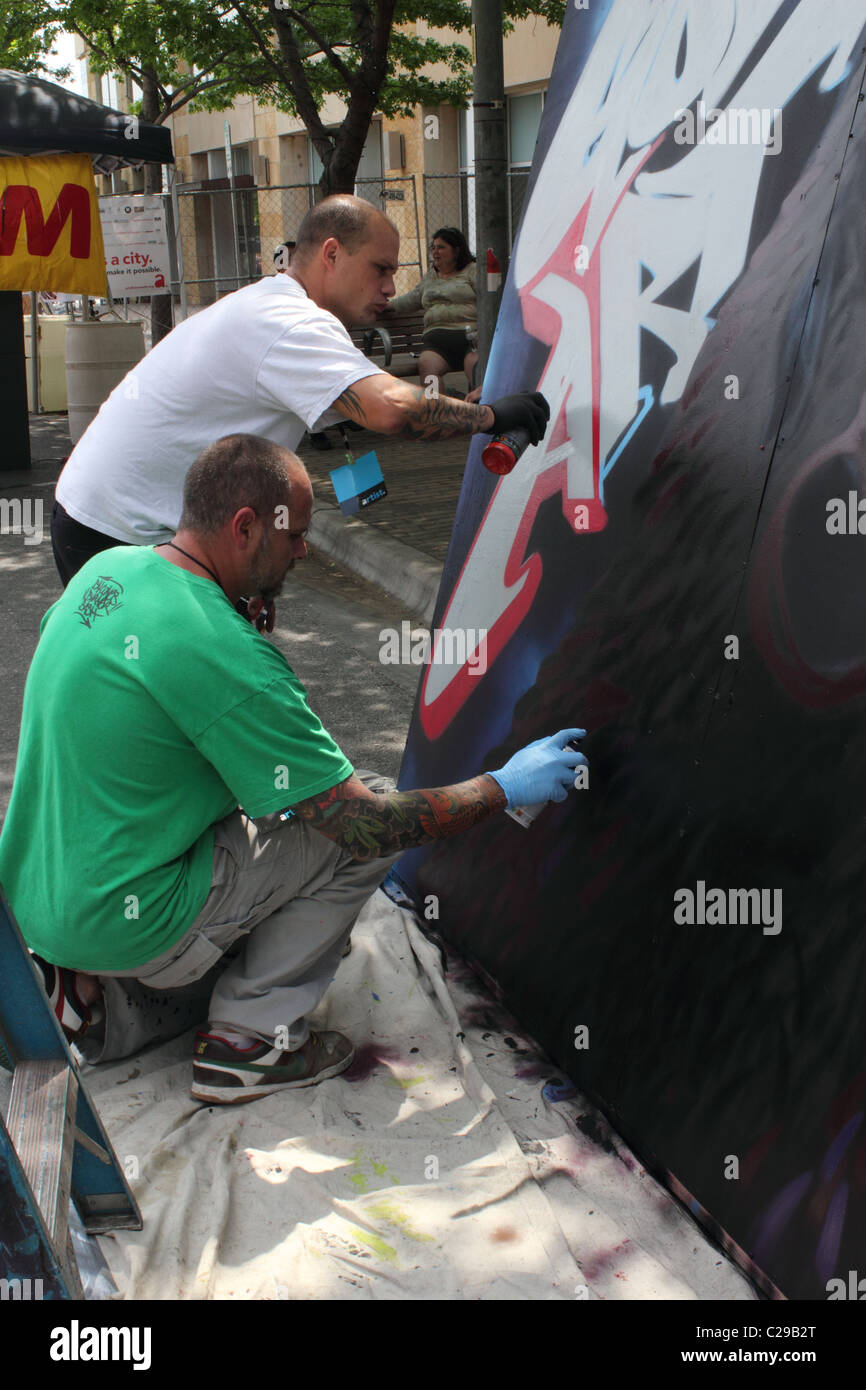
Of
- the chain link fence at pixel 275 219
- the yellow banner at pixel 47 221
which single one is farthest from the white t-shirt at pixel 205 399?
the chain link fence at pixel 275 219

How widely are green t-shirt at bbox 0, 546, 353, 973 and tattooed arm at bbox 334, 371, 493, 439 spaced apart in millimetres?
652

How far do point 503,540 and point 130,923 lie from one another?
1207 millimetres

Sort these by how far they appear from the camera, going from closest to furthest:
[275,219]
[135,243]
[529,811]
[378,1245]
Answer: [378,1245] → [529,811] → [135,243] → [275,219]

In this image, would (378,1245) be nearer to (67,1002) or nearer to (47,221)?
(67,1002)

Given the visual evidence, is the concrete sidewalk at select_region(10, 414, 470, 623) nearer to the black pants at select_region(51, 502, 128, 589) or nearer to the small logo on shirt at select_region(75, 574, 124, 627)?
the black pants at select_region(51, 502, 128, 589)

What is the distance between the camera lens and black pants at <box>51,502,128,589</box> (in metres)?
3.30

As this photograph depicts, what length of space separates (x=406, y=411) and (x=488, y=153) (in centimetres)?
483

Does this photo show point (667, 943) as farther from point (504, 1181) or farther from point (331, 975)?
point (331, 975)

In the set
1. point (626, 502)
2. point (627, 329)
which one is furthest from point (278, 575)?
point (627, 329)

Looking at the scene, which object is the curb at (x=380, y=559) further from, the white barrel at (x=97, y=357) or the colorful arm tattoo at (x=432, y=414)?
the colorful arm tattoo at (x=432, y=414)

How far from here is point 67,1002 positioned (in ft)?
8.48

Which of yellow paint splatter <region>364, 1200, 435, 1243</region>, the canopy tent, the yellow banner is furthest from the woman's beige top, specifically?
yellow paint splatter <region>364, 1200, 435, 1243</region>

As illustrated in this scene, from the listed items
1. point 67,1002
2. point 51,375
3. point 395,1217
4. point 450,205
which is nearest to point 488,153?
point 67,1002

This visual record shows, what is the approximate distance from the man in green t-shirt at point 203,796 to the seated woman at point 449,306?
24.1ft
